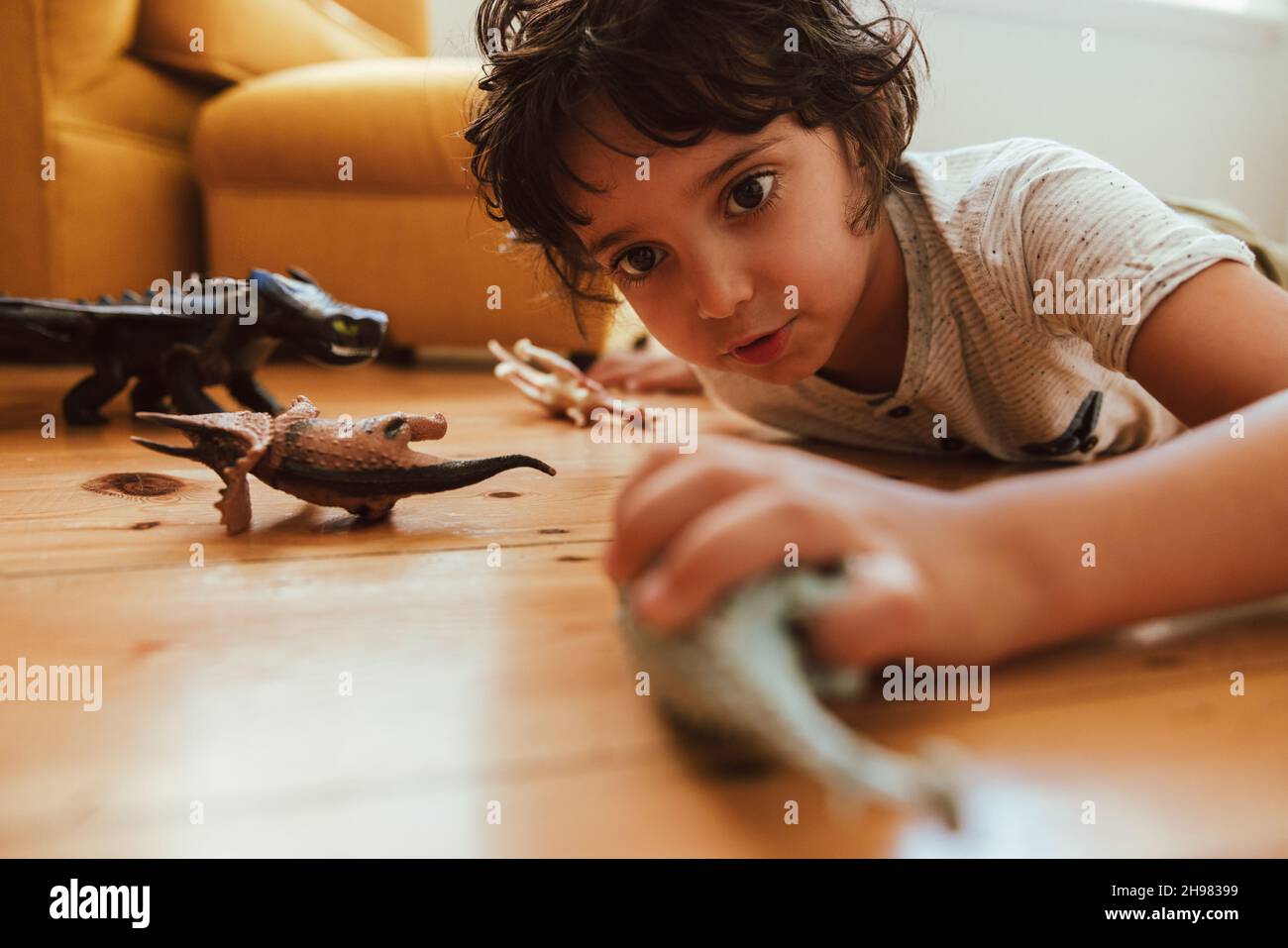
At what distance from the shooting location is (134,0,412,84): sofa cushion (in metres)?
1.94

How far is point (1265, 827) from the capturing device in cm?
35

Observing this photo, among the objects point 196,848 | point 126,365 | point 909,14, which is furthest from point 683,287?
point 126,365

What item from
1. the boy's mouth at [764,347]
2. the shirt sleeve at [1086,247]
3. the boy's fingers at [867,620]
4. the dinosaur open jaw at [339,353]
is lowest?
the dinosaur open jaw at [339,353]

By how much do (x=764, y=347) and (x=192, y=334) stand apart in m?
0.80

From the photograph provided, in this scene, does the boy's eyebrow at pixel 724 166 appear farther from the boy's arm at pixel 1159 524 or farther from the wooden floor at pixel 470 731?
the boy's arm at pixel 1159 524

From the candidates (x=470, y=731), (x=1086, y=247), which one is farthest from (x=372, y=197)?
Result: (x=470, y=731)

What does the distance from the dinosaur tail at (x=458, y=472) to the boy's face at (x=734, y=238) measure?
0.24 metres

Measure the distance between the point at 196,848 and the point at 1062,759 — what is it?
0.33m

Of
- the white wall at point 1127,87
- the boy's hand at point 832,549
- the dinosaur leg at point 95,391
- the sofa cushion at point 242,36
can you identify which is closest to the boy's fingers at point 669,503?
the boy's hand at point 832,549

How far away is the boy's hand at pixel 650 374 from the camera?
183 cm

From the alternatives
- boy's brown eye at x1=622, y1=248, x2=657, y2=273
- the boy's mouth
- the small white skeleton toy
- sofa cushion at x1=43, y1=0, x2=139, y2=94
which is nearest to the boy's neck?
the boy's mouth

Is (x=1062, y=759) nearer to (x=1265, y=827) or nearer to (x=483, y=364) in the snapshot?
(x=1265, y=827)

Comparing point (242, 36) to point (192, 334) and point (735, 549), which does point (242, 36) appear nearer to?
point (192, 334)

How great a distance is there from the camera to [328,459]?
720mm
